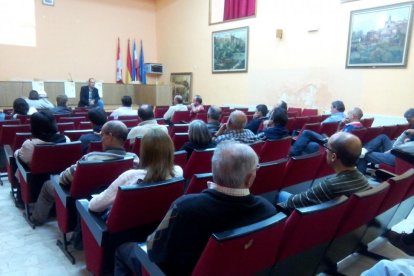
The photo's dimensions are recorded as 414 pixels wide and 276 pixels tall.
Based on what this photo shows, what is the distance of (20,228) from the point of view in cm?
273

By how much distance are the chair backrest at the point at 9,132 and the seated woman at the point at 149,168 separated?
8.78 feet

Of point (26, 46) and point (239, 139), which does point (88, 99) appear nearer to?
point (26, 46)

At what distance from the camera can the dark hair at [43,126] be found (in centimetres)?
274

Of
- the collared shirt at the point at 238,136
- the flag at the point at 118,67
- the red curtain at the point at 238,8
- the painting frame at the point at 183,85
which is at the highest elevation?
the red curtain at the point at 238,8

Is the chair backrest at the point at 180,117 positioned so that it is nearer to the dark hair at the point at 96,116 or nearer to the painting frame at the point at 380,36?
the dark hair at the point at 96,116

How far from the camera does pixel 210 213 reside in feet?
3.83

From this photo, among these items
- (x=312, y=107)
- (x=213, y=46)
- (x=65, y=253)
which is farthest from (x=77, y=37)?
(x=65, y=253)

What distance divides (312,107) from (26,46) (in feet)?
29.1

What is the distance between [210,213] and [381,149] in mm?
3671

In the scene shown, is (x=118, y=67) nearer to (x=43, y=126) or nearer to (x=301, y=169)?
(x=43, y=126)

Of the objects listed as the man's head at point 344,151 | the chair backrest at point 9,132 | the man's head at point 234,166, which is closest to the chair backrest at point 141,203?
the man's head at point 234,166

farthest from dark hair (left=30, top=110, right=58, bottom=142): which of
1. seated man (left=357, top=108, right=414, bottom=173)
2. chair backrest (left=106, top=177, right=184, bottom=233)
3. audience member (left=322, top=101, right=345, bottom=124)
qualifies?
audience member (left=322, top=101, right=345, bottom=124)

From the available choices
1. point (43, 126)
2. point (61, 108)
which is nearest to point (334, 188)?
point (43, 126)

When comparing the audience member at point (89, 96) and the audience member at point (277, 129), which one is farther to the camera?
the audience member at point (89, 96)
